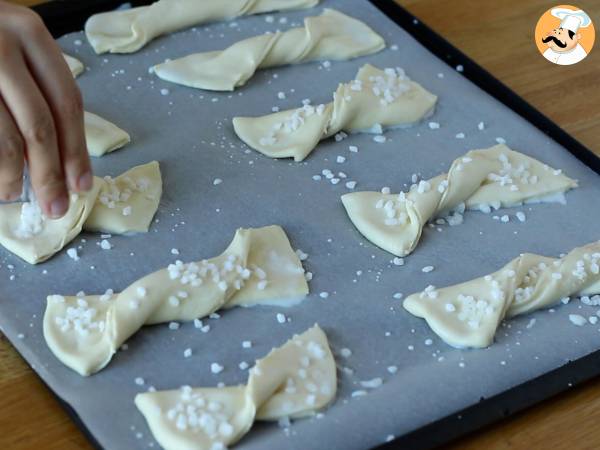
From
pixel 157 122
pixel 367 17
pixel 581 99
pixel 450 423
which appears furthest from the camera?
pixel 367 17

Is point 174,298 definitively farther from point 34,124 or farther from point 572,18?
point 572,18

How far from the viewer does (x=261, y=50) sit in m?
1.61

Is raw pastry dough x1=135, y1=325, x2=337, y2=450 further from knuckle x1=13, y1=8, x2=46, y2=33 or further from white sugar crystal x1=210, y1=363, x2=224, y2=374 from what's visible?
knuckle x1=13, y1=8, x2=46, y2=33

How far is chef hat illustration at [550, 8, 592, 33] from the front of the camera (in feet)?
6.00

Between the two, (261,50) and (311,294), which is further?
(261,50)

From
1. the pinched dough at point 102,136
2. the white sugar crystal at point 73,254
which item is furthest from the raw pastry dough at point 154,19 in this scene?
the white sugar crystal at point 73,254

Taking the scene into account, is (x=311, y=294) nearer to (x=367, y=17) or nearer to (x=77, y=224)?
(x=77, y=224)

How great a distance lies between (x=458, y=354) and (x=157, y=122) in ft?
1.96

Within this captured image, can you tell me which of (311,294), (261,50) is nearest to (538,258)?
(311,294)

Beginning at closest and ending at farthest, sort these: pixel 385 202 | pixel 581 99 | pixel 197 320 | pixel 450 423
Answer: pixel 450 423
pixel 197 320
pixel 385 202
pixel 581 99

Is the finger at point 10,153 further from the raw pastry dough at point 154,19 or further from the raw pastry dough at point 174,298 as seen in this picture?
the raw pastry dough at point 154,19

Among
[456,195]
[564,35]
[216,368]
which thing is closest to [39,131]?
[216,368]

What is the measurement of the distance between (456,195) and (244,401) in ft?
1.56

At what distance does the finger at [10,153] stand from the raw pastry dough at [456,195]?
0.47 m
